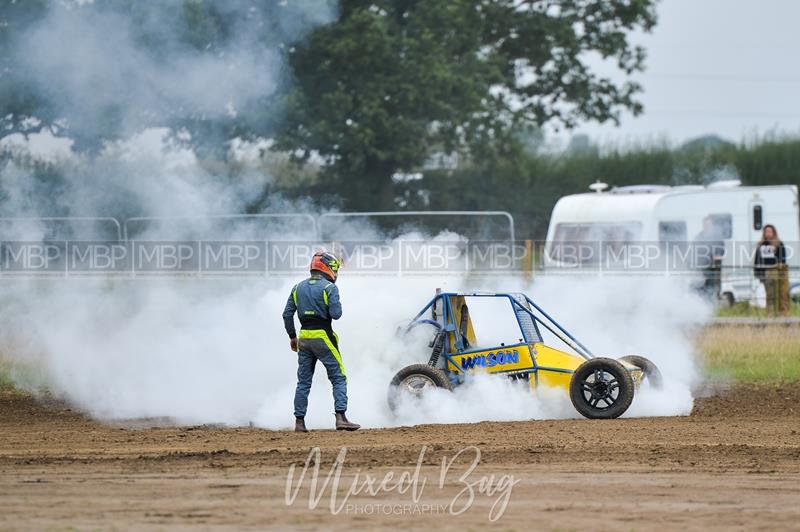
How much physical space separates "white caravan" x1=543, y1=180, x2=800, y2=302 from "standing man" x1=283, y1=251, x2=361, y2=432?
42.1 feet

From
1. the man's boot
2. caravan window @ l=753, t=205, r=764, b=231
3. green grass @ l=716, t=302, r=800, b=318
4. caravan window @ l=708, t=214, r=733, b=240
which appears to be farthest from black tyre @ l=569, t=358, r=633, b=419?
caravan window @ l=753, t=205, r=764, b=231

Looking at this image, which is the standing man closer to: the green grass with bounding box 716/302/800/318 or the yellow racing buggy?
the yellow racing buggy

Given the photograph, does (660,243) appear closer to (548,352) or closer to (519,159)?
(519,159)

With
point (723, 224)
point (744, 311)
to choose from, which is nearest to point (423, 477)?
point (744, 311)

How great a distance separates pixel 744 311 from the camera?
2225 cm

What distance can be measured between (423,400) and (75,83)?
25.7 ft

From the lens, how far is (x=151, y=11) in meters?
16.6

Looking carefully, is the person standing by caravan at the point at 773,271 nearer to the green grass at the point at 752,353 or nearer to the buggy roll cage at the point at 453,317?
the green grass at the point at 752,353

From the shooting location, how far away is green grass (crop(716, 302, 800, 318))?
21.8 m

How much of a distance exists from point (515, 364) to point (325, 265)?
2.15 m

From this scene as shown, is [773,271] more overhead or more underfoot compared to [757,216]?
more underfoot

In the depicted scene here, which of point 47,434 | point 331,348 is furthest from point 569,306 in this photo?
point 47,434

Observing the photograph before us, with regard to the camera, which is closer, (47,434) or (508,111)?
(47,434)

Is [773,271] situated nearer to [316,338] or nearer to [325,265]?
[325,265]
